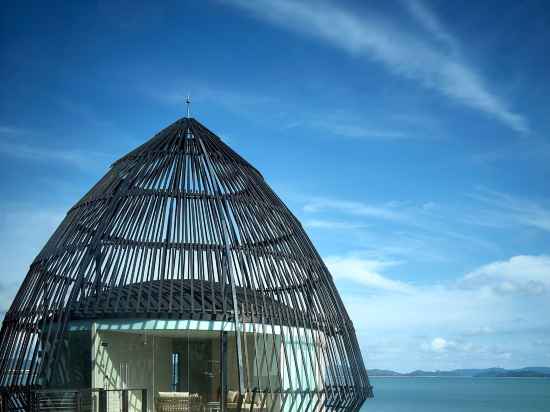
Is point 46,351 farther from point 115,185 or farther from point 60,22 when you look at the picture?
point 60,22

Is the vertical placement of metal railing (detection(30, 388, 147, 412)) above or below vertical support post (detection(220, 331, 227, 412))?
below

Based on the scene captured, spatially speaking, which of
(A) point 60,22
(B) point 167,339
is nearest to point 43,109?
(A) point 60,22

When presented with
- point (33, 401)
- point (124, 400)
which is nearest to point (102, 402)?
point (124, 400)

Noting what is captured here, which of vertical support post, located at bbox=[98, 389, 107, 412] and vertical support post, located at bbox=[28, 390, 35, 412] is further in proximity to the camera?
vertical support post, located at bbox=[98, 389, 107, 412]

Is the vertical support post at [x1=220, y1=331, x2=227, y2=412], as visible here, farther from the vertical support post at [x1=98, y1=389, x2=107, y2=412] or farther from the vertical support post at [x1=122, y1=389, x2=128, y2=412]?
the vertical support post at [x1=98, y1=389, x2=107, y2=412]

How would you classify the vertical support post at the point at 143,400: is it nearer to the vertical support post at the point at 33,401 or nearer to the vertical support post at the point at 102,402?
the vertical support post at the point at 102,402

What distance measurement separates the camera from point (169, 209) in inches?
819

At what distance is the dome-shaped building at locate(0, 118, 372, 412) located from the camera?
19.5 meters

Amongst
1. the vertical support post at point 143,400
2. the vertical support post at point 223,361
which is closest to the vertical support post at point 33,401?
the vertical support post at point 143,400

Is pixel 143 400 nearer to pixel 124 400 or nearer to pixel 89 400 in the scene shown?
pixel 124 400

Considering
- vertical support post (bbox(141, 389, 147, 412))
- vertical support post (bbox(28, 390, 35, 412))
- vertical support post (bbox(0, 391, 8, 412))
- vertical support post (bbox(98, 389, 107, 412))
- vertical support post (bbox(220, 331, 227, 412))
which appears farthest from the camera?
vertical support post (bbox(141, 389, 147, 412))

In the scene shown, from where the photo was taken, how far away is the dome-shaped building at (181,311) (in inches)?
770

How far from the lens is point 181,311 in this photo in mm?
19344

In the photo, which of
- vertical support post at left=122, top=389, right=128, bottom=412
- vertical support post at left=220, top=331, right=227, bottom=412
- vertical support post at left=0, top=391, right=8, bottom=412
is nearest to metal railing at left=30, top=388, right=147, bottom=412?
vertical support post at left=122, top=389, right=128, bottom=412
